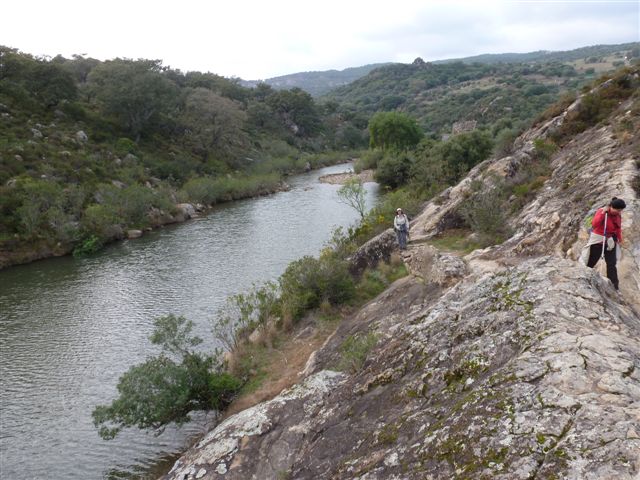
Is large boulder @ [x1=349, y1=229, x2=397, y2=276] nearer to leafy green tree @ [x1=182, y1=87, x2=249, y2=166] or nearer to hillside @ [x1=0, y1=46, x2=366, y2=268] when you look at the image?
hillside @ [x1=0, y1=46, x2=366, y2=268]

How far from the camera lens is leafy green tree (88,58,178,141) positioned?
67438 millimetres

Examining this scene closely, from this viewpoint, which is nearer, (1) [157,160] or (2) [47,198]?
(2) [47,198]

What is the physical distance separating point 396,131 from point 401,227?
201 feet

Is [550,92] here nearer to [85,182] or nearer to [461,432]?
[85,182]

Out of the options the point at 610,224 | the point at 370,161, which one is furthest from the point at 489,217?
the point at 370,161

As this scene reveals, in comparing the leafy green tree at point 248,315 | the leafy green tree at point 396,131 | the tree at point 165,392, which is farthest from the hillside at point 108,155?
the tree at point 165,392

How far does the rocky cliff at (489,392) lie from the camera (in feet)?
17.5

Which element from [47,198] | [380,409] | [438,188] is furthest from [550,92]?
[380,409]

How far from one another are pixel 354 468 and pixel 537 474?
2934 mm

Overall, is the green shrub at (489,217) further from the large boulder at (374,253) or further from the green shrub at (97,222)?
the green shrub at (97,222)

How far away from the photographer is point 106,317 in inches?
1018

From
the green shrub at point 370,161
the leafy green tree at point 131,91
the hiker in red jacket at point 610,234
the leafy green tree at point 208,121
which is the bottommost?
the green shrub at point 370,161

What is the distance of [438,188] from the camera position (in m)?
38.8

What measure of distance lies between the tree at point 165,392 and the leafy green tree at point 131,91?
59728mm
